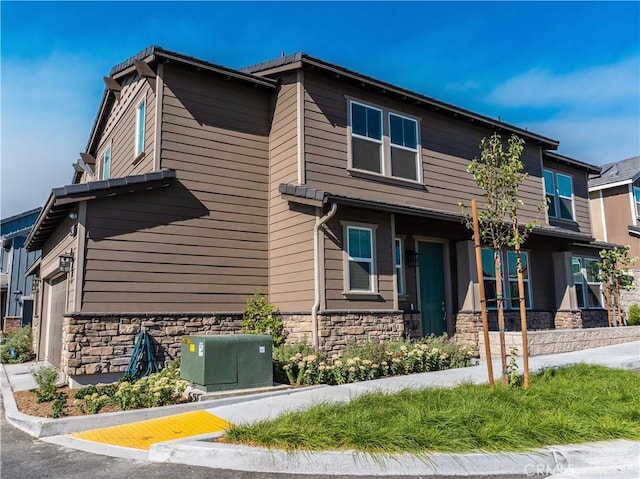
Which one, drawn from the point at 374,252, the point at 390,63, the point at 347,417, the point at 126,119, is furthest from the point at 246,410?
the point at 390,63

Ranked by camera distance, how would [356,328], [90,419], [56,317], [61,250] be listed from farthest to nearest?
[56,317]
[61,250]
[356,328]
[90,419]

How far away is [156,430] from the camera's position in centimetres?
623

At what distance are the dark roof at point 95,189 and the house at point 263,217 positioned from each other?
3cm

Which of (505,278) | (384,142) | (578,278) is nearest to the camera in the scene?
(384,142)

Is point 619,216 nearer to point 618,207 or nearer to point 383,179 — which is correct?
point 618,207

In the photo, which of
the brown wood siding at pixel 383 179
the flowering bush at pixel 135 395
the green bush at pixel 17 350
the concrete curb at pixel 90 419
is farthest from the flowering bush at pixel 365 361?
the green bush at pixel 17 350

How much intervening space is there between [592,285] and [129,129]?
16210 millimetres

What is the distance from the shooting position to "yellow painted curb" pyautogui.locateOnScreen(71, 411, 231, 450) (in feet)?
19.1

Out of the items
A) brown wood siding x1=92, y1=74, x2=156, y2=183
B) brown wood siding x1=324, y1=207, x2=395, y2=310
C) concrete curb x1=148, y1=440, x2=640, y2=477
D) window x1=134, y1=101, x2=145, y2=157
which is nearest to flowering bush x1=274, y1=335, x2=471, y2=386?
brown wood siding x1=324, y1=207, x2=395, y2=310

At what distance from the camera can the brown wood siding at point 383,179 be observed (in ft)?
37.8

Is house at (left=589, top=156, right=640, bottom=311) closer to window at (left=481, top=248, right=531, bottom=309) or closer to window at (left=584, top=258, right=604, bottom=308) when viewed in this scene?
window at (left=584, top=258, right=604, bottom=308)

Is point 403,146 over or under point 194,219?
over

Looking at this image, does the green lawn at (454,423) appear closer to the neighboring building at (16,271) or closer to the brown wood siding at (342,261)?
the brown wood siding at (342,261)

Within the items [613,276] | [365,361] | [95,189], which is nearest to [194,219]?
[95,189]
